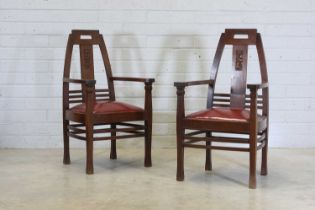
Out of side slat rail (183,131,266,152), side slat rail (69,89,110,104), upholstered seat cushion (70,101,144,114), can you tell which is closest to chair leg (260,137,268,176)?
side slat rail (183,131,266,152)

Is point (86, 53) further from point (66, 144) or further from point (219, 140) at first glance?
point (219, 140)

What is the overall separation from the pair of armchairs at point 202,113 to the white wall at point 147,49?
0.46 metres

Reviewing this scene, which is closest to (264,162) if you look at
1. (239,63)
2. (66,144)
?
(239,63)

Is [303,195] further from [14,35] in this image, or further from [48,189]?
[14,35]

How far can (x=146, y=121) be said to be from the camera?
4062 millimetres

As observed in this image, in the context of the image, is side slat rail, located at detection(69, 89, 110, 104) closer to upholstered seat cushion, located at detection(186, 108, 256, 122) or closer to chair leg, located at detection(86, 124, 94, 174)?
chair leg, located at detection(86, 124, 94, 174)

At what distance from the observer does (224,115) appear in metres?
3.49

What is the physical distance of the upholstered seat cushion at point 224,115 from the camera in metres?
3.44

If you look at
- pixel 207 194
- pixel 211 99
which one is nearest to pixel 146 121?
pixel 211 99

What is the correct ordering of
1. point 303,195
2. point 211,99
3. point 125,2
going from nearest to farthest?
point 303,195 < point 211,99 < point 125,2

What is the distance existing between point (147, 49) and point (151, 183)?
1.65 meters

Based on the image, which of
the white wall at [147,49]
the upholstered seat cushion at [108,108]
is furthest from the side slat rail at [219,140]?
the white wall at [147,49]

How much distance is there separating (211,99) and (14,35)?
6.80ft

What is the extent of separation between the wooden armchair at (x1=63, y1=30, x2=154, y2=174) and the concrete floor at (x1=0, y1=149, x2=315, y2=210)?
8.0 inches
